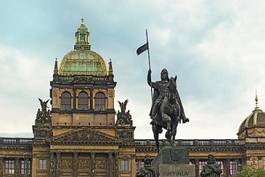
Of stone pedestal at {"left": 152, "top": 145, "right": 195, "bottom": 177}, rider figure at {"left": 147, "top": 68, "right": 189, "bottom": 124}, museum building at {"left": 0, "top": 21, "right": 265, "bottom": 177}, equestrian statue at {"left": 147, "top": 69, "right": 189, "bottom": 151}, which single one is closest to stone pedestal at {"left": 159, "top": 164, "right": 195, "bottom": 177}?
stone pedestal at {"left": 152, "top": 145, "right": 195, "bottom": 177}

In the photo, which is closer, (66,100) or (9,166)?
(9,166)

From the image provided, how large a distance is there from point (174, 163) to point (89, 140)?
90203 millimetres

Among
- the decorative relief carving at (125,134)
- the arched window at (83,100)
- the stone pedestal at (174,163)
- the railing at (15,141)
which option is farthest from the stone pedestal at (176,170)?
the arched window at (83,100)

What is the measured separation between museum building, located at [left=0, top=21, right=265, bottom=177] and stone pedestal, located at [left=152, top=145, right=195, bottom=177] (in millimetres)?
87642

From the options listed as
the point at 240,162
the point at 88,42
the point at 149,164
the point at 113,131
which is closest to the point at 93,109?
the point at 113,131

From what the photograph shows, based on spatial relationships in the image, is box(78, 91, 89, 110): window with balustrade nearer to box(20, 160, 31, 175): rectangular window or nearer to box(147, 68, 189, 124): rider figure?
box(20, 160, 31, 175): rectangular window

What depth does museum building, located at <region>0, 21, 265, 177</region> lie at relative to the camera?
115938 mm

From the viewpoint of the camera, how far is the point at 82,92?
4850 inches

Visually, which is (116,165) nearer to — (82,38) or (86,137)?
(86,137)

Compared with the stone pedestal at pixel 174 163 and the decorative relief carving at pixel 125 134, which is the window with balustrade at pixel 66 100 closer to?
the decorative relief carving at pixel 125 134

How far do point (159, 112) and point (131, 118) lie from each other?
93.4m

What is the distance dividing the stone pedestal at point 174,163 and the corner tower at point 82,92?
304 ft

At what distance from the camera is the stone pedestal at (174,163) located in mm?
25531

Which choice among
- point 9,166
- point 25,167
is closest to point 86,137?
point 25,167
